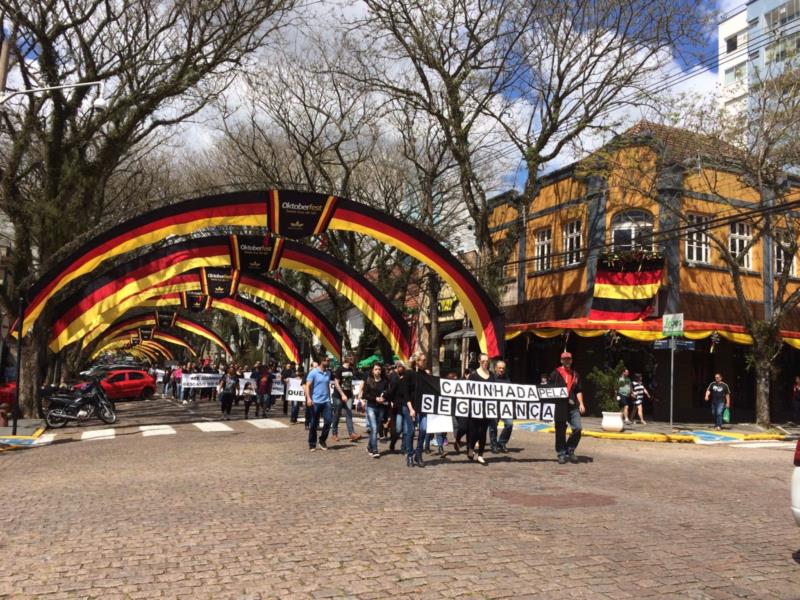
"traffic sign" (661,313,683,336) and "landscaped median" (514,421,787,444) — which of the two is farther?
"traffic sign" (661,313,683,336)

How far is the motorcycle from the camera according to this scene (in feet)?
63.1

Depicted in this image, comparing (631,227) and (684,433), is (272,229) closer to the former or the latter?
(684,433)

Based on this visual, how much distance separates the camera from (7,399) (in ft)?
83.6

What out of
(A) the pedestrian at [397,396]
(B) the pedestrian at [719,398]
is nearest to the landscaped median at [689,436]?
(B) the pedestrian at [719,398]

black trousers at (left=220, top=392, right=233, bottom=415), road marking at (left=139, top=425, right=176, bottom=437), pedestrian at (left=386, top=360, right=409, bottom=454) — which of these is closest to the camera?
pedestrian at (left=386, top=360, right=409, bottom=454)

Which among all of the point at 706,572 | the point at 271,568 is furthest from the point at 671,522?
the point at 271,568

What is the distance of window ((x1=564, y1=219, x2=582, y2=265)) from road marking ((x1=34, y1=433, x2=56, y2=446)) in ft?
60.1

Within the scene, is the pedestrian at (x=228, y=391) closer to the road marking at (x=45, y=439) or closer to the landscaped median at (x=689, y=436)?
the road marking at (x=45, y=439)

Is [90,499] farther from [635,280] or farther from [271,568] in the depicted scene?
[635,280]

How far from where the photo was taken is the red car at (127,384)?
36.0m

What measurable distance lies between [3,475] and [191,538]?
19.6 feet

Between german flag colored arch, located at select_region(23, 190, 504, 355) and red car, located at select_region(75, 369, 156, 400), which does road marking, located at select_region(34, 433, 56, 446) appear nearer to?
german flag colored arch, located at select_region(23, 190, 504, 355)

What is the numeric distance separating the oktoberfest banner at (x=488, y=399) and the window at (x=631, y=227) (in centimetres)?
1372

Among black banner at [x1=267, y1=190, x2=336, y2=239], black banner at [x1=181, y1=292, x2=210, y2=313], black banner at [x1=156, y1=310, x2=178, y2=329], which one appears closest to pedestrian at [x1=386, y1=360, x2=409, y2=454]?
black banner at [x1=267, y1=190, x2=336, y2=239]
